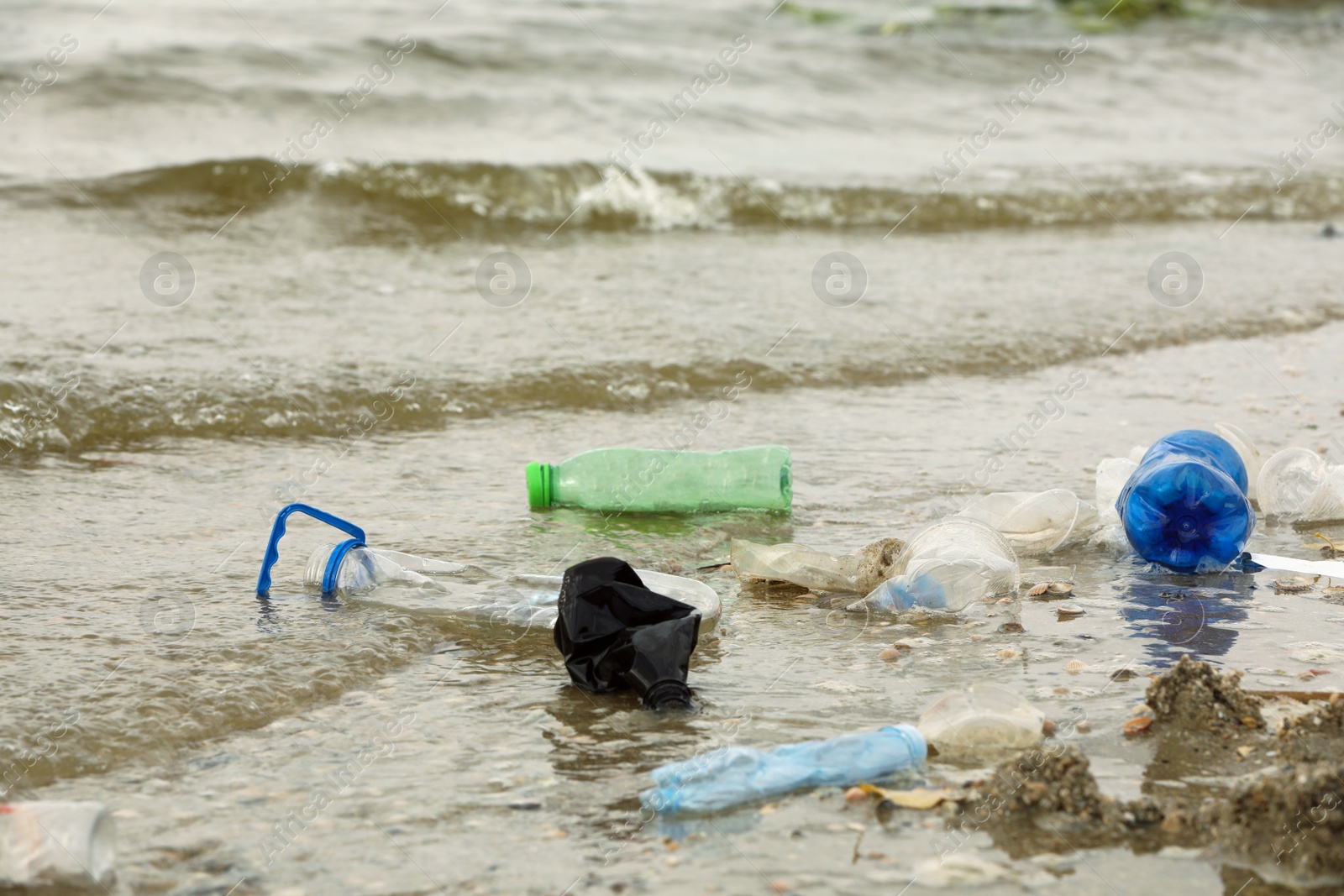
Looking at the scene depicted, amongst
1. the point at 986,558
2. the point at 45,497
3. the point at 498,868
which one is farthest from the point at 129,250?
the point at 498,868

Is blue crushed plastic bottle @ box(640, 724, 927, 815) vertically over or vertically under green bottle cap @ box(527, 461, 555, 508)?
under

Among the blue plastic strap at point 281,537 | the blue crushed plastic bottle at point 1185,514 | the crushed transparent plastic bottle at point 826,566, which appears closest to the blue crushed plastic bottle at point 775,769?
the crushed transparent plastic bottle at point 826,566

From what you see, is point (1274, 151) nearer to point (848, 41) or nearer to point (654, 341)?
point (848, 41)

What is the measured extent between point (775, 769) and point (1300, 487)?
7.19 feet

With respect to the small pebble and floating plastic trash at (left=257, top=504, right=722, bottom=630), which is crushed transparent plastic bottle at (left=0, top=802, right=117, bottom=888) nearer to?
floating plastic trash at (left=257, top=504, right=722, bottom=630)

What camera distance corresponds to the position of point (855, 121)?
1286 cm

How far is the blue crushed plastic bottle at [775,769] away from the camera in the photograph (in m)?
1.96

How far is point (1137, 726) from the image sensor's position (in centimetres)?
218

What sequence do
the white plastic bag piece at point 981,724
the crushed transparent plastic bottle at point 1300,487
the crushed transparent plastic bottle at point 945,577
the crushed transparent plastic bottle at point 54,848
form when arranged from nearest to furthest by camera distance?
the crushed transparent plastic bottle at point 54,848
the white plastic bag piece at point 981,724
the crushed transparent plastic bottle at point 945,577
the crushed transparent plastic bottle at point 1300,487

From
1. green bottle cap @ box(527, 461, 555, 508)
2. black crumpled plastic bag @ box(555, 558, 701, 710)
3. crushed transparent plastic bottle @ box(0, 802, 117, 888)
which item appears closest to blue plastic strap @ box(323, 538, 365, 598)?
black crumpled plastic bag @ box(555, 558, 701, 710)

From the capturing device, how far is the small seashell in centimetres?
216

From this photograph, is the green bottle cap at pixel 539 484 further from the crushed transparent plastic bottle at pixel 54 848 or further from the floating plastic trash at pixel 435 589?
the crushed transparent plastic bottle at pixel 54 848

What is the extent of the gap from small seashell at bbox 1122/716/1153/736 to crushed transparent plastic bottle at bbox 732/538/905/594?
0.83 m

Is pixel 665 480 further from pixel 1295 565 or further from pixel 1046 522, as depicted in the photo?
pixel 1295 565
